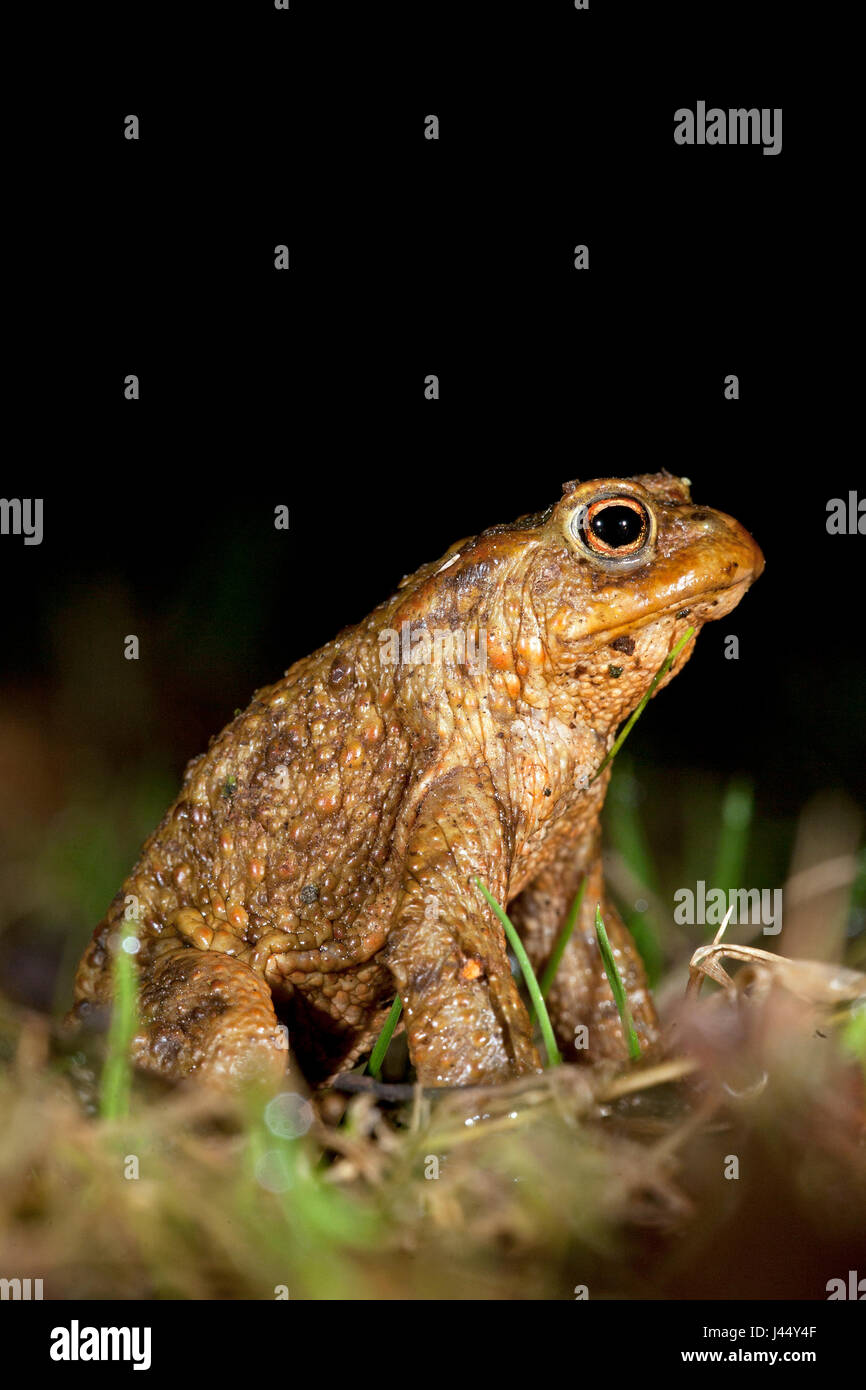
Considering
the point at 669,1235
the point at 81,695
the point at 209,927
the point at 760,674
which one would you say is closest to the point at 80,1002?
the point at 209,927

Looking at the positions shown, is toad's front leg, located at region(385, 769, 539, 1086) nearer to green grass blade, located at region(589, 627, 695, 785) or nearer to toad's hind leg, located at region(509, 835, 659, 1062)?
green grass blade, located at region(589, 627, 695, 785)

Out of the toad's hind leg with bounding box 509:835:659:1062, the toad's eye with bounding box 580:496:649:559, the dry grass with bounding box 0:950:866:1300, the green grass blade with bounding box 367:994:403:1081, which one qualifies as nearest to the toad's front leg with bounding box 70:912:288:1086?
the dry grass with bounding box 0:950:866:1300

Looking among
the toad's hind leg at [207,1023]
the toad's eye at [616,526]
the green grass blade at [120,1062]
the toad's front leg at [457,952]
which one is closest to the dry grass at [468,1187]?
the green grass blade at [120,1062]

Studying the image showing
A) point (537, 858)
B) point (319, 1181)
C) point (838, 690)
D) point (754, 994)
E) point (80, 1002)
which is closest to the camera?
point (319, 1181)

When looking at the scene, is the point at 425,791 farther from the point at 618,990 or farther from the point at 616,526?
the point at 616,526

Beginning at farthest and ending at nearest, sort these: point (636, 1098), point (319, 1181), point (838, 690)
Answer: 1. point (838, 690)
2. point (636, 1098)
3. point (319, 1181)

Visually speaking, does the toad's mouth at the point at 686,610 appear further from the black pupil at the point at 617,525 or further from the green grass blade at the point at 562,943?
the green grass blade at the point at 562,943

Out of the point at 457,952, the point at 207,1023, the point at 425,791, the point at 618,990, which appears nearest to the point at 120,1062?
the point at 207,1023
